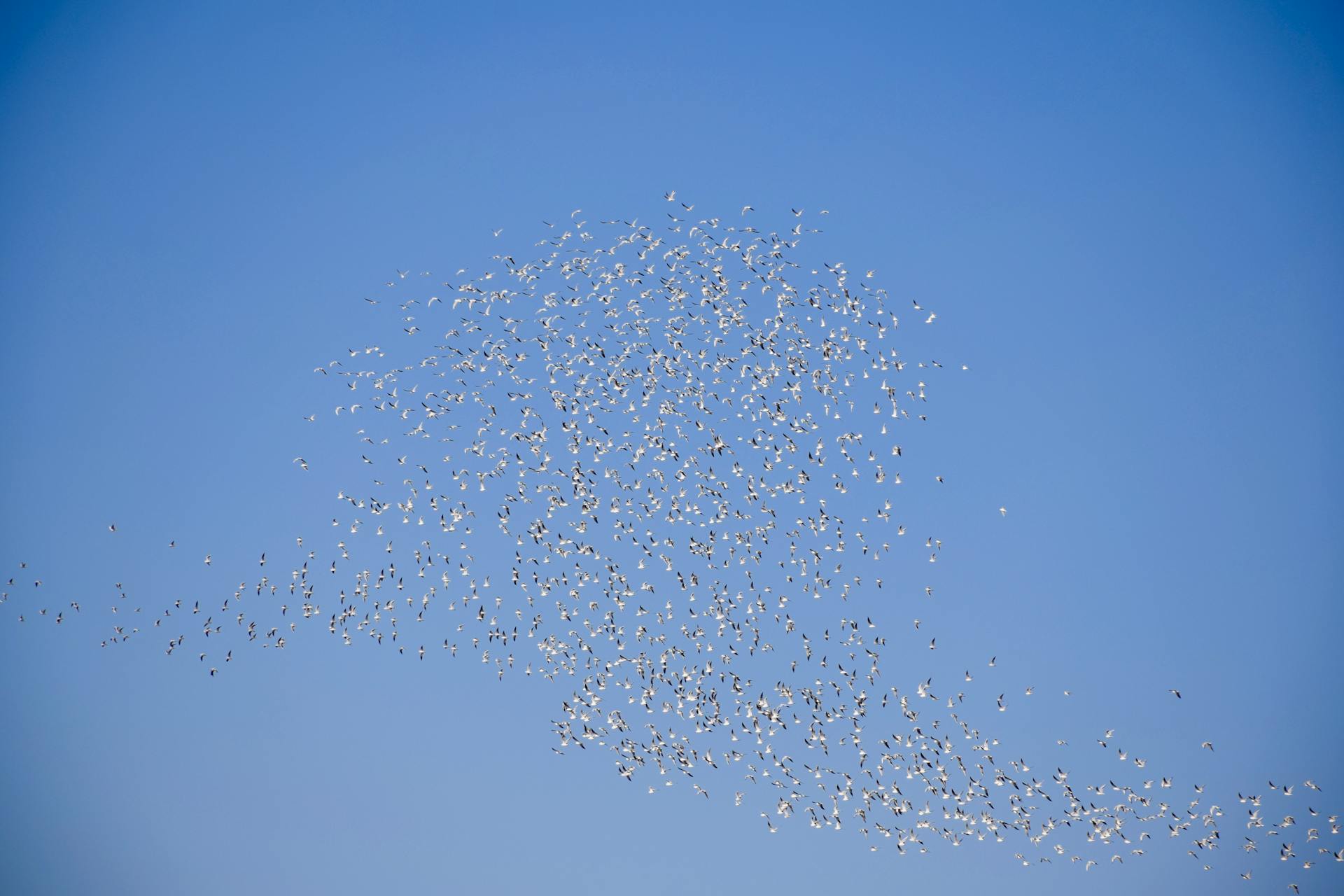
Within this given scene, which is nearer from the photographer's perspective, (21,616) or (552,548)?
(552,548)

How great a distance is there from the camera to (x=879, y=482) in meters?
13.2

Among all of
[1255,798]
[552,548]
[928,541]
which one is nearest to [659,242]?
[552,548]

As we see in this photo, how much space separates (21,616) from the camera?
14695 millimetres

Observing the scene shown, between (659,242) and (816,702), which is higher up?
(659,242)

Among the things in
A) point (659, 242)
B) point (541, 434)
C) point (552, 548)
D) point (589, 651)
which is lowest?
point (589, 651)

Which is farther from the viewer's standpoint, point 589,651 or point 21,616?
point 21,616

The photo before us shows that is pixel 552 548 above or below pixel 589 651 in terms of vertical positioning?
above

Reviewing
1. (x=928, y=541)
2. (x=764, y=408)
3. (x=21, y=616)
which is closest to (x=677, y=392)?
(x=764, y=408)

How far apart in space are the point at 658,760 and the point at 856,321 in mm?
5847

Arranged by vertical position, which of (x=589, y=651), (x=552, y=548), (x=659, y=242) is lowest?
(x=589, y=651)

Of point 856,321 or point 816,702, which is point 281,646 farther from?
point 856,321

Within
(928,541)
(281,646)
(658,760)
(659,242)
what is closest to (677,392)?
(659,242)

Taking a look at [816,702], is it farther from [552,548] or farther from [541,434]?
[541,434]

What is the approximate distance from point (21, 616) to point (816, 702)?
10.8 meters
